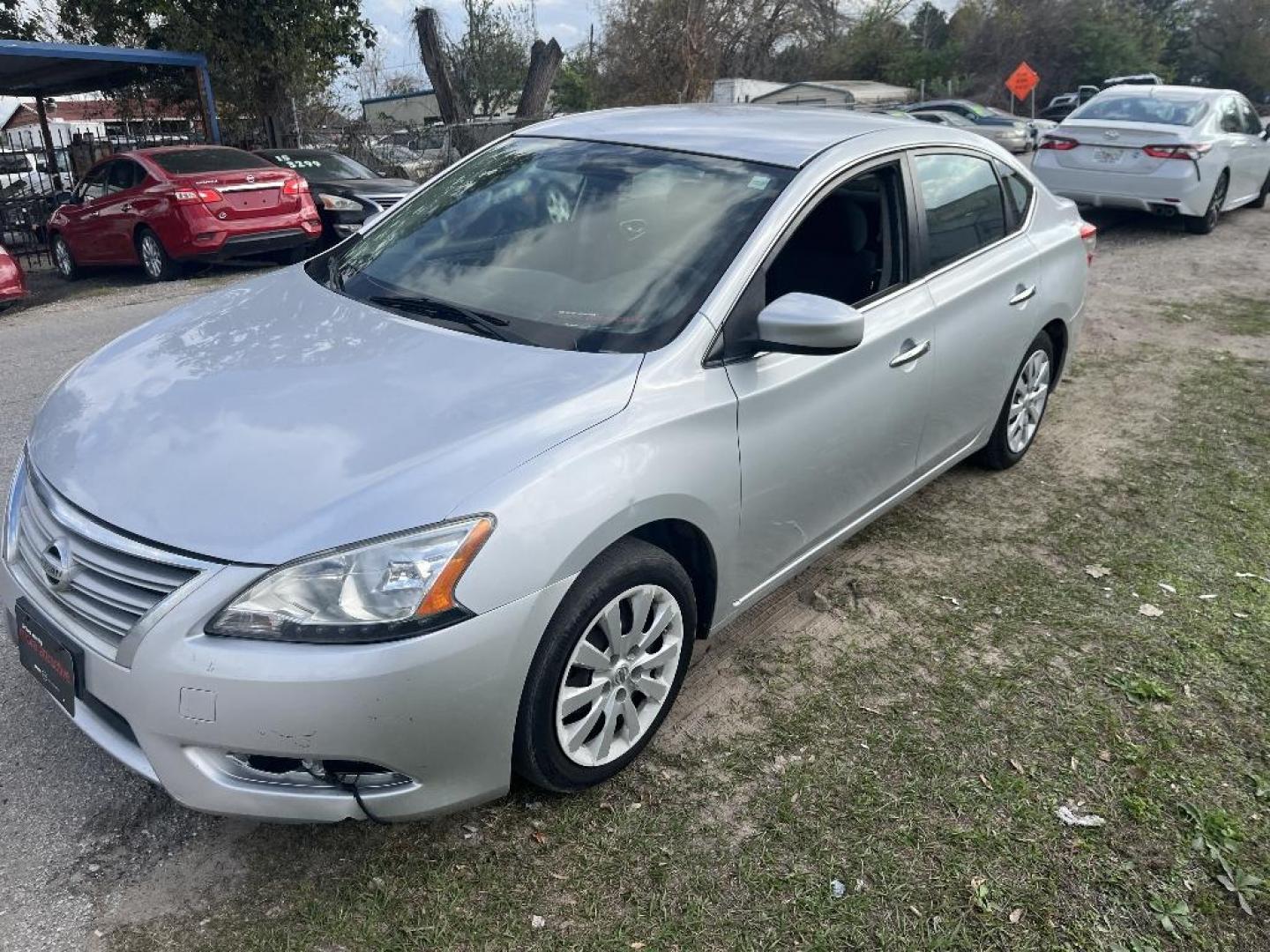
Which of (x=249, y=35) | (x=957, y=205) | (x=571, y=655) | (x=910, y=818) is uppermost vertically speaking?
(x=249, y=35)

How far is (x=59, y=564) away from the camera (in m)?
2.31

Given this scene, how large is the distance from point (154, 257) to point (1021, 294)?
9.45 metres

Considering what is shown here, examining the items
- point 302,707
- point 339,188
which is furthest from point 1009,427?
point 339,188

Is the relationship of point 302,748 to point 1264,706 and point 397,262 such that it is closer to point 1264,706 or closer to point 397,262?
point 397,262

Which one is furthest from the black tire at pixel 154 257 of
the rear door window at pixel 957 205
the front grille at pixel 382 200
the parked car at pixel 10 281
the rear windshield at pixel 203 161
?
the rear door window at pixel 957 205

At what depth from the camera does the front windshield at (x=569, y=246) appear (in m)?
2.84

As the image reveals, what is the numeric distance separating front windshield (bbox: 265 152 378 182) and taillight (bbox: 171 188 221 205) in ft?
7.28

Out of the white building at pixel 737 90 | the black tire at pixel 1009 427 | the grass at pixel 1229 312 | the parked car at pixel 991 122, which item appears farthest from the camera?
the white building at pixel 737 90

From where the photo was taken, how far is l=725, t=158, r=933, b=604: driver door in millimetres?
2912

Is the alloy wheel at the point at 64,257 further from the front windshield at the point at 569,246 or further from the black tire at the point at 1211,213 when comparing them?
the black tire at the point at 1211,213

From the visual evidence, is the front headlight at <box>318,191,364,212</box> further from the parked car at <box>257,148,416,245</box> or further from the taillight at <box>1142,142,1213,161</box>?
the taillight at <box>1142,142,1213,161</box>

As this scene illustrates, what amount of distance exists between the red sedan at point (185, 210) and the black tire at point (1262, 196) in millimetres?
11759

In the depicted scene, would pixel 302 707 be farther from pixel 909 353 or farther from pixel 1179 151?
pixel 1179 151

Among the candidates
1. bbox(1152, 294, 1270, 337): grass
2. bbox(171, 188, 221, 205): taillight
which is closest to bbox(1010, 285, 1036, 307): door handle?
bbox(1152, 294, 1270, 337): grass
